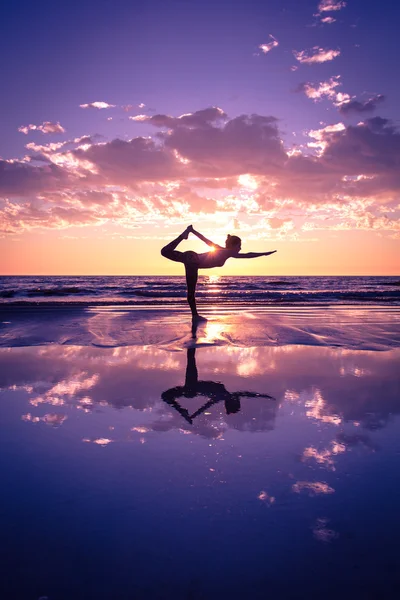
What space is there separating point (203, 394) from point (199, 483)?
2218 millimetres

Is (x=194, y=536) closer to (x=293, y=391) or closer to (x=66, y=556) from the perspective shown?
(x=66, y=556)

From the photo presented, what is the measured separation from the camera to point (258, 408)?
14.0 ft

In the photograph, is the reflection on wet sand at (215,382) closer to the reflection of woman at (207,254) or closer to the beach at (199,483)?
the beach at (199,483)

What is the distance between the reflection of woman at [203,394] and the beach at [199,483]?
0.08 feet

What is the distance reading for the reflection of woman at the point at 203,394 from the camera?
4.23 metres

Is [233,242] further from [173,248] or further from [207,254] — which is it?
[173,248]

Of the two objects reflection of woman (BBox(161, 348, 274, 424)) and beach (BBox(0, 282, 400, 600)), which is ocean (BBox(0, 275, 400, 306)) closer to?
reflection of woman (BBox(161, 348, 274, 424))

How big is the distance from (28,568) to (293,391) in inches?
144

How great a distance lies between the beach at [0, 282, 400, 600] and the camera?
186cm

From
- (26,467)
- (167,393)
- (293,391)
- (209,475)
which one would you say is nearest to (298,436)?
(209,475)

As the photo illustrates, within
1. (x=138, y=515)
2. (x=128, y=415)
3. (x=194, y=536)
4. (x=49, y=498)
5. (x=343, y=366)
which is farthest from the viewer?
(x=343, y=366)

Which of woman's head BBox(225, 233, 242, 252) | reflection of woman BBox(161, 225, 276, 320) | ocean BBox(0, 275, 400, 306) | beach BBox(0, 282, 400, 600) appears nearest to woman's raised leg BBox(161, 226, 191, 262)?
reflection of woman BBox(161, 225, 276, 320)

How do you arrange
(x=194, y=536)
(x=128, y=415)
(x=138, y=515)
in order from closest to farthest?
(x=194, y=536)
(x=138, y=515)
(x=128, y=415)

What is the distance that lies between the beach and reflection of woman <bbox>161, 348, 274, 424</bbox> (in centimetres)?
3
